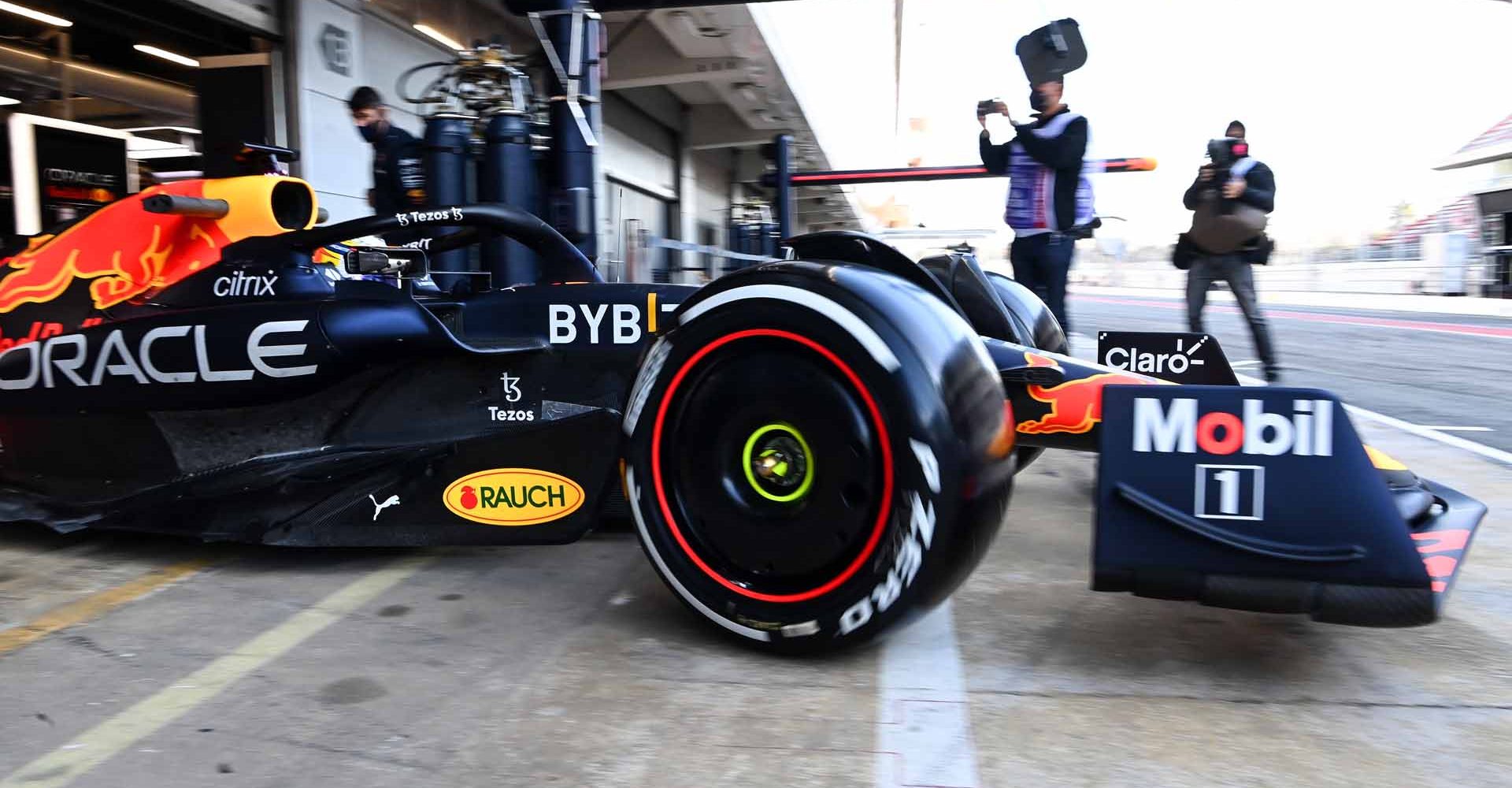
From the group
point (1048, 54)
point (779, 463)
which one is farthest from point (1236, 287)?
point (779, 463)

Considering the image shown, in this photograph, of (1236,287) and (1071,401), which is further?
(1236,287)

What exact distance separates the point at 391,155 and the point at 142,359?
294 centimetres

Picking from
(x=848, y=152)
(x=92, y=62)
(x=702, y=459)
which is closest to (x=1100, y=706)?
(x=702, y=459)

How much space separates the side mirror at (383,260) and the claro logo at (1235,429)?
2.28m

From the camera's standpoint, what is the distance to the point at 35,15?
7.43m

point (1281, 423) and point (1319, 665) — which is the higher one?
point (1281, 423)

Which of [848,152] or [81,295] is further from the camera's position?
[848,152]

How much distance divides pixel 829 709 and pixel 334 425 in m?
1.89

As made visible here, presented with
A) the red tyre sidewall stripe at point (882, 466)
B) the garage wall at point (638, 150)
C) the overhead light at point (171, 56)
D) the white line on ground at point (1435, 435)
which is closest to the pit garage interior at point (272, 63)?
the overhead light at point (171, 56)

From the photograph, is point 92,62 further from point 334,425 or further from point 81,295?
point 334,425

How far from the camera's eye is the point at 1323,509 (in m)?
1.96

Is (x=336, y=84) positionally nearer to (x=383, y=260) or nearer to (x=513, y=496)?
(x=383, y=260)

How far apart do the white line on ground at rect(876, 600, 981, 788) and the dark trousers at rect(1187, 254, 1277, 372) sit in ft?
14.8

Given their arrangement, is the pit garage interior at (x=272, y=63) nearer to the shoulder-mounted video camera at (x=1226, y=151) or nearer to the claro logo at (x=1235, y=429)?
A: the shoulder-mounted video camera at (x=1226, y=151)
